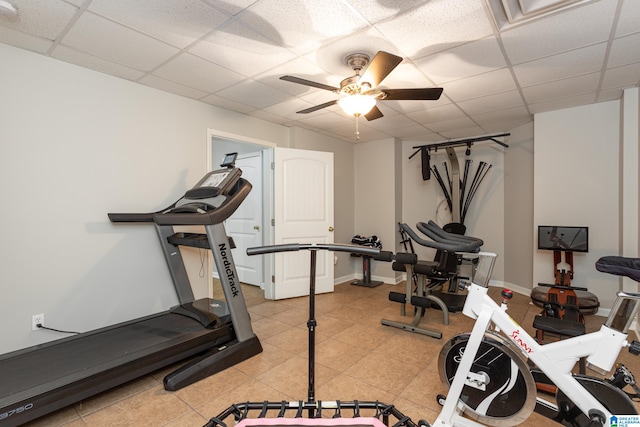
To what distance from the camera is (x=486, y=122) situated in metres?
4.38

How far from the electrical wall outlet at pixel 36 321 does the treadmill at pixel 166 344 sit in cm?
35

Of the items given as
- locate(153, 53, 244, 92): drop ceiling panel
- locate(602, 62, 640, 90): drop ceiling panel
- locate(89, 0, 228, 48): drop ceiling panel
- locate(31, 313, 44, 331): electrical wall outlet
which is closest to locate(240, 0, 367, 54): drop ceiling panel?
locate(89, 0, 228, 48): drop ceiling panel

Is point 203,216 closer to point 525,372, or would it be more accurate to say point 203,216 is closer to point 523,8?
point 525,372

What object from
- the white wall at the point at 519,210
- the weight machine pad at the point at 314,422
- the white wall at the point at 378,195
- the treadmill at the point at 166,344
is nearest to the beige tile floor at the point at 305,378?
the treadmill at the point at 166,344

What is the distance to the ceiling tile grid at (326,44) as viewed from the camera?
1919mm

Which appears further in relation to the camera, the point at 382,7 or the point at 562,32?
the point at 562,32

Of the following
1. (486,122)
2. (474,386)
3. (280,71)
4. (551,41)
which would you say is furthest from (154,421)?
(486,122)

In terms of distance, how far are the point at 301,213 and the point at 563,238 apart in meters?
3.31

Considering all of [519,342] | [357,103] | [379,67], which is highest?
[379,67]

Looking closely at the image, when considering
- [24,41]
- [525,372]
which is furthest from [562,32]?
[24,41]

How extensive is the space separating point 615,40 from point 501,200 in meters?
3.17

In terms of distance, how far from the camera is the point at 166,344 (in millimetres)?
2244

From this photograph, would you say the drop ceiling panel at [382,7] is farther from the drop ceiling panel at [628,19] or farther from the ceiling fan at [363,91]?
the drop ceiling panel at [628,19]

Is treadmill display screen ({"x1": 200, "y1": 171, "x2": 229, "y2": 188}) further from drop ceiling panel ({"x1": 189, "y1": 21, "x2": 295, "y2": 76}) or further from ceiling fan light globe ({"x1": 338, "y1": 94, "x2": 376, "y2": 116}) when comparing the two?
ceiling fan light globe ({"x1": 338, "y1": 94, "x2": 376, "y2": 116})
